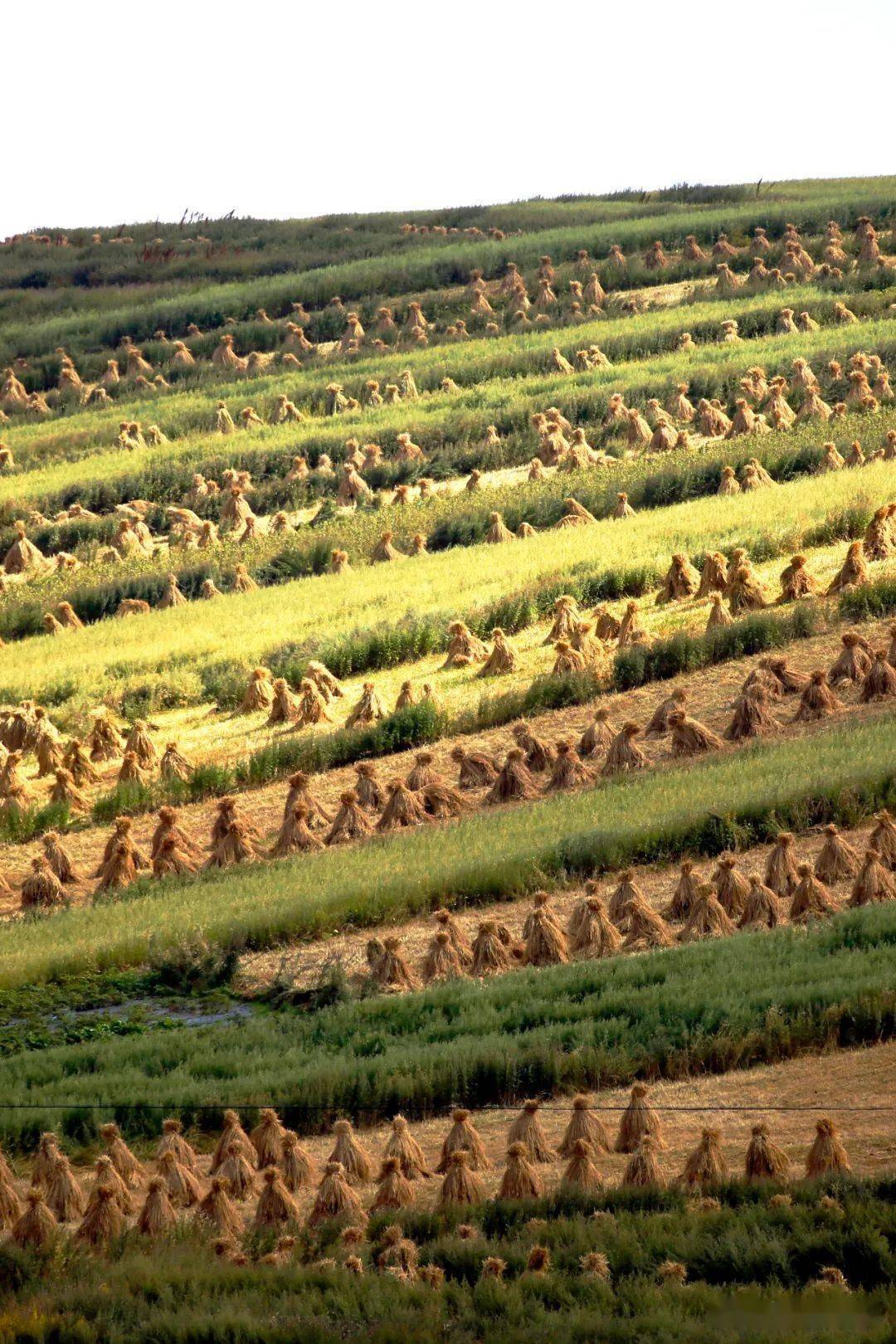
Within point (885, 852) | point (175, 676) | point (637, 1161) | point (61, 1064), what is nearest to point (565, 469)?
point (175, 676)

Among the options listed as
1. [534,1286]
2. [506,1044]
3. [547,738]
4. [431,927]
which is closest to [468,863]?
[431,927]

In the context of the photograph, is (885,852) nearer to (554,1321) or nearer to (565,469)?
(554,1321)

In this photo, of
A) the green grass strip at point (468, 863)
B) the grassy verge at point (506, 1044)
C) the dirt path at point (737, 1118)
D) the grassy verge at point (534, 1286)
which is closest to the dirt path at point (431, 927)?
the green grass strip at point (468, 863)

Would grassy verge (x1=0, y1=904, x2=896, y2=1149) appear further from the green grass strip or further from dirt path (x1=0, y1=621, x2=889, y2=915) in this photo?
dirt path (x1=0, y1=621, x2=889, y2=915)

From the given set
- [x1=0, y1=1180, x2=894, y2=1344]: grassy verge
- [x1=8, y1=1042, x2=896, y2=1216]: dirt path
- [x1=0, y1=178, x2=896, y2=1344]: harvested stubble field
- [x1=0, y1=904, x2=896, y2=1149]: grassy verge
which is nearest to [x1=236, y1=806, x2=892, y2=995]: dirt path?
[x1=0, y1=178, x2=896, y2=1344]: harvested stubble field

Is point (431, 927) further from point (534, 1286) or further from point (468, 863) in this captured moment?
point (534, 1286)

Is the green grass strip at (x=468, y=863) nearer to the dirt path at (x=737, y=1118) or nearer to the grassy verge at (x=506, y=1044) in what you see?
the grassy verge at (x=506, y=1044)
